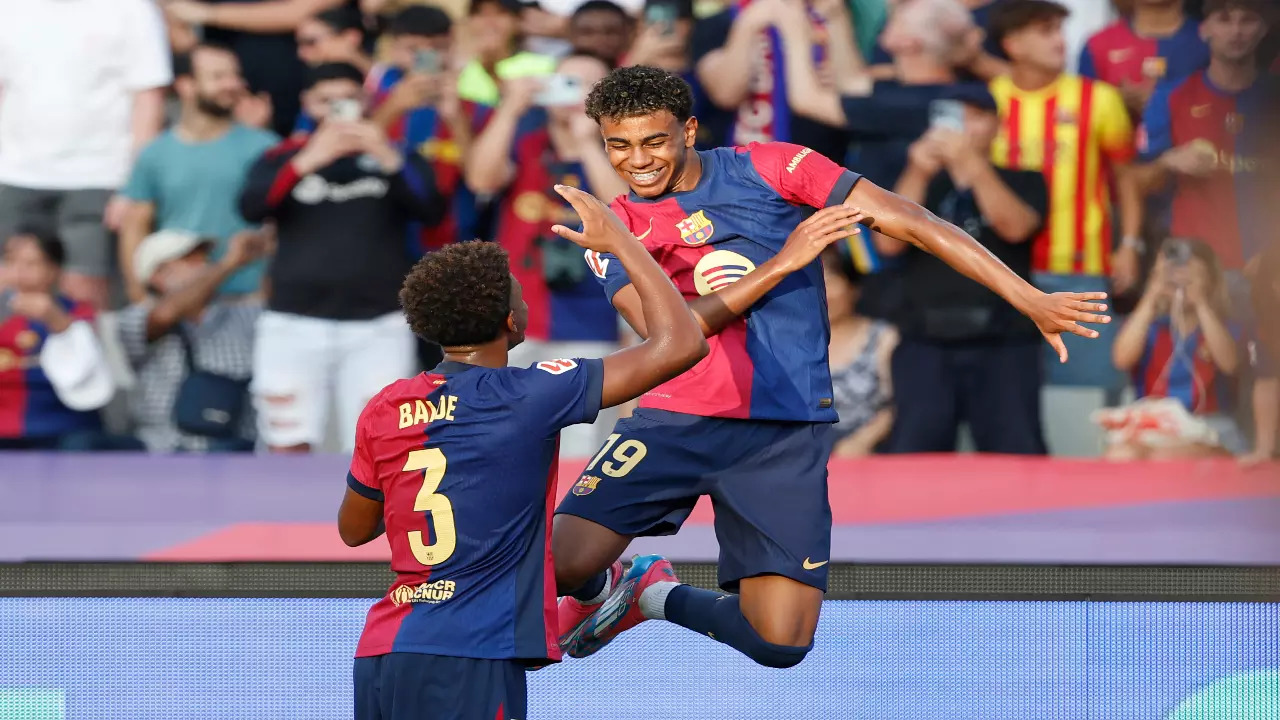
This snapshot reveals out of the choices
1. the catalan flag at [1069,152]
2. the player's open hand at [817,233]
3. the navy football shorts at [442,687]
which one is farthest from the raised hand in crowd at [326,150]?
the navy football shorts at [442,687]

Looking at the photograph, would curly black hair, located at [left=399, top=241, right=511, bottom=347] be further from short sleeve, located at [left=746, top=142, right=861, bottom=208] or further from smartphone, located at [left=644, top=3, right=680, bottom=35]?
smartphone, located at [left=644, top=3, right=680, bottom=35]

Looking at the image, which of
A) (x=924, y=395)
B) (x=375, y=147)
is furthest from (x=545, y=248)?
(x=924, y=395)

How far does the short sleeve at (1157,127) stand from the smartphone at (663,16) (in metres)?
2.02

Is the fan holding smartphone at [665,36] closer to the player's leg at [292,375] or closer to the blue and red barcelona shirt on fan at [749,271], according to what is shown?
the player's leg at [292,375]

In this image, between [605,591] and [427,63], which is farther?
[427,63]

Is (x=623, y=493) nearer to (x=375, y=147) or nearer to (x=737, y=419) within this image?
(x=737, y=419)

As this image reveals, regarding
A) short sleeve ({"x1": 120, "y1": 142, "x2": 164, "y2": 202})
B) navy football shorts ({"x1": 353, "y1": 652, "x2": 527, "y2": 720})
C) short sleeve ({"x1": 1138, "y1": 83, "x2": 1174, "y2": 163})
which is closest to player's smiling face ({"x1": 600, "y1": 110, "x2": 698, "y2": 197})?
navy football shorts ({"x1": 353, "y1": 652, "x2": 527, "y2": 720})

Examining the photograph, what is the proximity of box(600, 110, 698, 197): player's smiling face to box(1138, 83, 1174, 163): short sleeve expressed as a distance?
3517 mm

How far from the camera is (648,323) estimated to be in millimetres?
2984

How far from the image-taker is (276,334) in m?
6.55

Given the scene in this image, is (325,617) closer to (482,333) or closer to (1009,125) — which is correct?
(482,333)

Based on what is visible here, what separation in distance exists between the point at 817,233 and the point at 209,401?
3.92 meters

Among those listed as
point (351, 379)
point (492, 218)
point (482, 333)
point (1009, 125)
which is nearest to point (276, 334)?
point (351, 379)

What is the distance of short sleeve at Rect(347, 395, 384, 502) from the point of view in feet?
9.70
